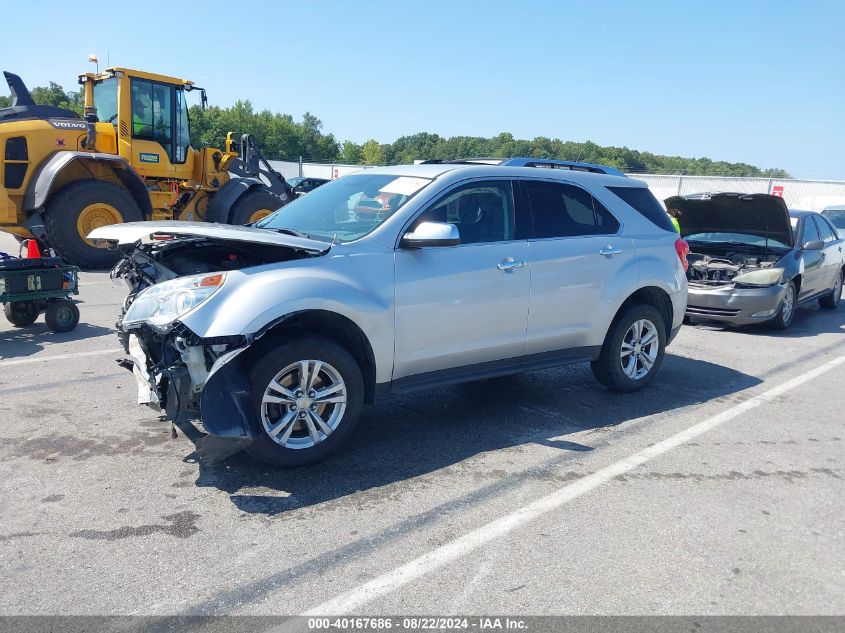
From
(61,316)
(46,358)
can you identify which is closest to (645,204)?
(46,358)

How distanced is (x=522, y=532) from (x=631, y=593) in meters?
0.67

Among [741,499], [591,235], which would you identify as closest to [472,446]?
[741,499]

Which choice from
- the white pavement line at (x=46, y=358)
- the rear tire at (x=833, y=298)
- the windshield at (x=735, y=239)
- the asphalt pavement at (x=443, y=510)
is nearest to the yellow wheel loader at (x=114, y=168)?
the white pavement line at (x=46, y=358)

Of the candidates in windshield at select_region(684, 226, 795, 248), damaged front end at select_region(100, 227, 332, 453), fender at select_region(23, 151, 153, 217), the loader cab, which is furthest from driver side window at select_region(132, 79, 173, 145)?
windshield at select_region(684, 226, 795, 248)

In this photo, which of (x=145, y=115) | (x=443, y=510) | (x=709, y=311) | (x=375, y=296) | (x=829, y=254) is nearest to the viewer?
(x=443, y=510)

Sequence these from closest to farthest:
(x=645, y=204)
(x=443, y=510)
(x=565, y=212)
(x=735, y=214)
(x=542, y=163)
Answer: (x=443, y=510), (x=565, y=212), (x=645, y=204), (x=542, y=163), (x=735, y=214)

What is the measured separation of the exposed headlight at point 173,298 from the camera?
3.89 meters

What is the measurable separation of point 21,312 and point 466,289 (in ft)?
18.2

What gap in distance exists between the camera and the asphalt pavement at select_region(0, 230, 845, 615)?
3002 mm

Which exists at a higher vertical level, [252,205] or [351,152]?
[351,152]

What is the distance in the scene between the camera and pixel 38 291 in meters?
7.24

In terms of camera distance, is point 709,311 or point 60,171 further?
point 60,171

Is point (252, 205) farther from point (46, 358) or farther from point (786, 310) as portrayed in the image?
point (786, 310)

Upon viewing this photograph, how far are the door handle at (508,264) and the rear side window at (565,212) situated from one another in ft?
1.22
